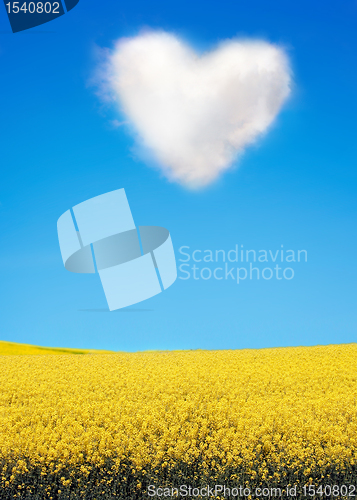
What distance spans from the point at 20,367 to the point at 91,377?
5.20 meters

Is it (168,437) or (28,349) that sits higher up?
(28,349)

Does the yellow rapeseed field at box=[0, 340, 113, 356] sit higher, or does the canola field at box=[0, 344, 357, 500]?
the yellow rapeseed field at box=[0, 340, 113, 356]

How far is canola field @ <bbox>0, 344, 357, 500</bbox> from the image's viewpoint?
306 inches

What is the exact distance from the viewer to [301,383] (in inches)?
510

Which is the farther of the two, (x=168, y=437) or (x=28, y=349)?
(x=28, y=349)

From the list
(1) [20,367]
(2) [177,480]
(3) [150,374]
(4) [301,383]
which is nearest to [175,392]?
(3) [150,374]

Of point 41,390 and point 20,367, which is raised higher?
point 20,367

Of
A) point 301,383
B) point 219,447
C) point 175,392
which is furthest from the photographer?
point 301,383

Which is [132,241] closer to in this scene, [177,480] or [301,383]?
[301,383]

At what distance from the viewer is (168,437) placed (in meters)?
8.45

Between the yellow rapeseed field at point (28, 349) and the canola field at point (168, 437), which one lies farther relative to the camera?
the yellow rapeseed field at point (28, 349)

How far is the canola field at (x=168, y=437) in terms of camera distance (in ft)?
25.5

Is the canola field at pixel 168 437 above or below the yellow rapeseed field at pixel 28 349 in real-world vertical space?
below

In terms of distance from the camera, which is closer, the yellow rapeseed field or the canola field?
the canola field
